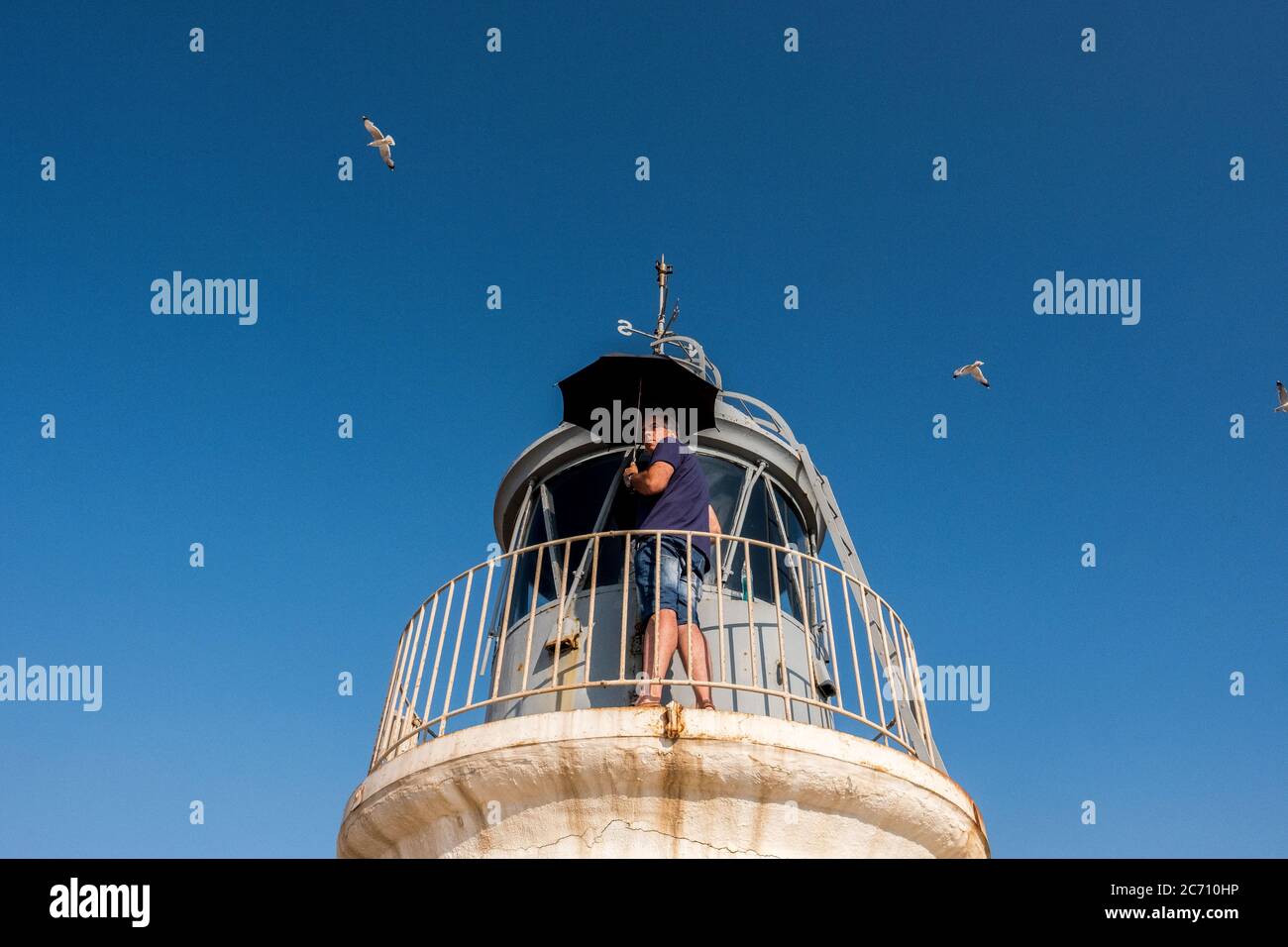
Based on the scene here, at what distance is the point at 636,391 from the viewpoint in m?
8.90

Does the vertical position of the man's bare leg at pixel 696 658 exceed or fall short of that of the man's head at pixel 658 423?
it falls short

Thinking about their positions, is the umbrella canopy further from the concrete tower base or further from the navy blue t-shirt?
the concrete tower base

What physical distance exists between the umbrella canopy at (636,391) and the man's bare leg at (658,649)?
1933 millimetres

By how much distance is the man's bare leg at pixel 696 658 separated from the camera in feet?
23.9

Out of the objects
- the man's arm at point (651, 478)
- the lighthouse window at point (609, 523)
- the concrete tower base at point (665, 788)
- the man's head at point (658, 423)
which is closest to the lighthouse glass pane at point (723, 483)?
the lighthouse window at point (609, 523)

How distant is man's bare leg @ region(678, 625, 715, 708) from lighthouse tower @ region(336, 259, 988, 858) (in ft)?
0.30

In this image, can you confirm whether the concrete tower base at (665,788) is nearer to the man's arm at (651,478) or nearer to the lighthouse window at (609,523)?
the man's arm at (651,478)

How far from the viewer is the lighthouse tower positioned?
21.8 feet

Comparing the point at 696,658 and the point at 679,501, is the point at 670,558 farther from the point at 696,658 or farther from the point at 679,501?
the point at 696,658

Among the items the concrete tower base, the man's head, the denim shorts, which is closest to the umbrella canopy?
the man's head

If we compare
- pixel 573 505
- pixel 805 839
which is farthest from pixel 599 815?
pixel 573 505

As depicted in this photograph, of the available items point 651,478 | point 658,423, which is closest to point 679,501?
point 651,478
